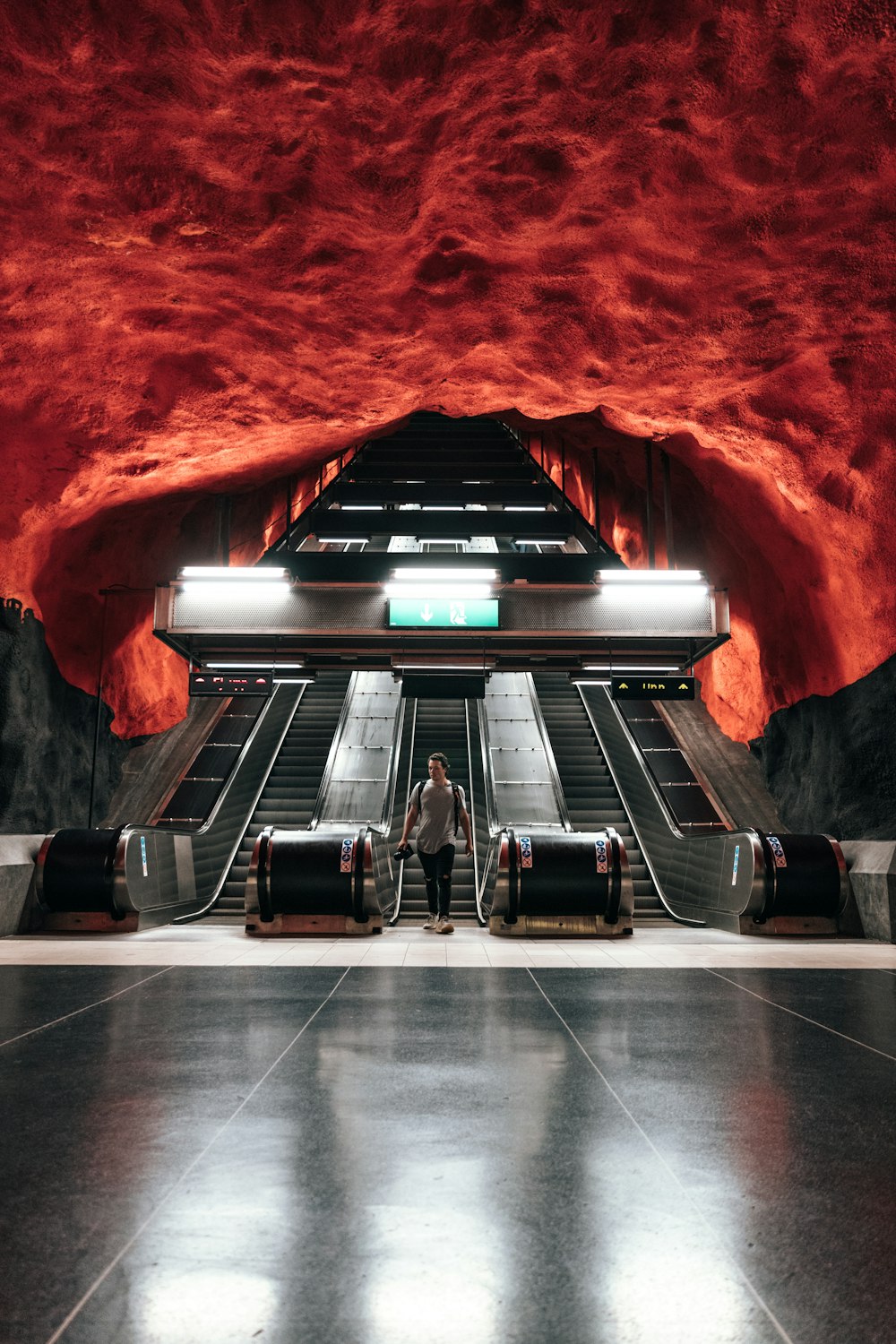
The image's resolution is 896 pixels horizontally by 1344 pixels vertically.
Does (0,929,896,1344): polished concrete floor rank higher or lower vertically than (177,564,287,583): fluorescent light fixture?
lower

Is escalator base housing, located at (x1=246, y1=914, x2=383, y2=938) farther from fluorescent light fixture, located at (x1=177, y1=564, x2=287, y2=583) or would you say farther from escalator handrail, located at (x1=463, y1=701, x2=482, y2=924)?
fluorescent light fixture, located at (x1=177, y1=564, x2=287, y2=583)

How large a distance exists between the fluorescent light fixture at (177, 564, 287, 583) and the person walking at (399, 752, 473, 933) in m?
3.35

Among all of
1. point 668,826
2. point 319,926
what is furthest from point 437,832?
point 668,826

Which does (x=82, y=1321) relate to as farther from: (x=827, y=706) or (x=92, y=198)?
(x=827, y=706)

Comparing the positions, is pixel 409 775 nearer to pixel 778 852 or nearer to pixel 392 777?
pixel 392 777

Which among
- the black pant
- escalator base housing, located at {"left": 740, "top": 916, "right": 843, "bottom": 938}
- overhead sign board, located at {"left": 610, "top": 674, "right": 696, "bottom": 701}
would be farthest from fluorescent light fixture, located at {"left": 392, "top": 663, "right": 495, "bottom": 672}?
escalator base housing, located at {"left": 740, "top": 916, "right": 843, "bottom": 938}

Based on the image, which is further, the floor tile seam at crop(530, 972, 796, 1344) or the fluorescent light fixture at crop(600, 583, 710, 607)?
the fluorescent light fixture at crop(600, 583, 710, 607)

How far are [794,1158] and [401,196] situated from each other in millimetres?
5592

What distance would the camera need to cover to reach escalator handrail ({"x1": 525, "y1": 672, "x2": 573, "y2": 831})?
11664 mm

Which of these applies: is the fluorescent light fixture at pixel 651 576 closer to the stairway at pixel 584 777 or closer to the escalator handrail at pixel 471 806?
the stairway at pixel 584 777

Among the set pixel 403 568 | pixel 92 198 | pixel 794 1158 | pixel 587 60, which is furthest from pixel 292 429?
pixel 794 1158

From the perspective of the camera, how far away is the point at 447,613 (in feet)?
34.9

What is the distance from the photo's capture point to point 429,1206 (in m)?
1.95

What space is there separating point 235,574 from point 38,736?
115 inches
